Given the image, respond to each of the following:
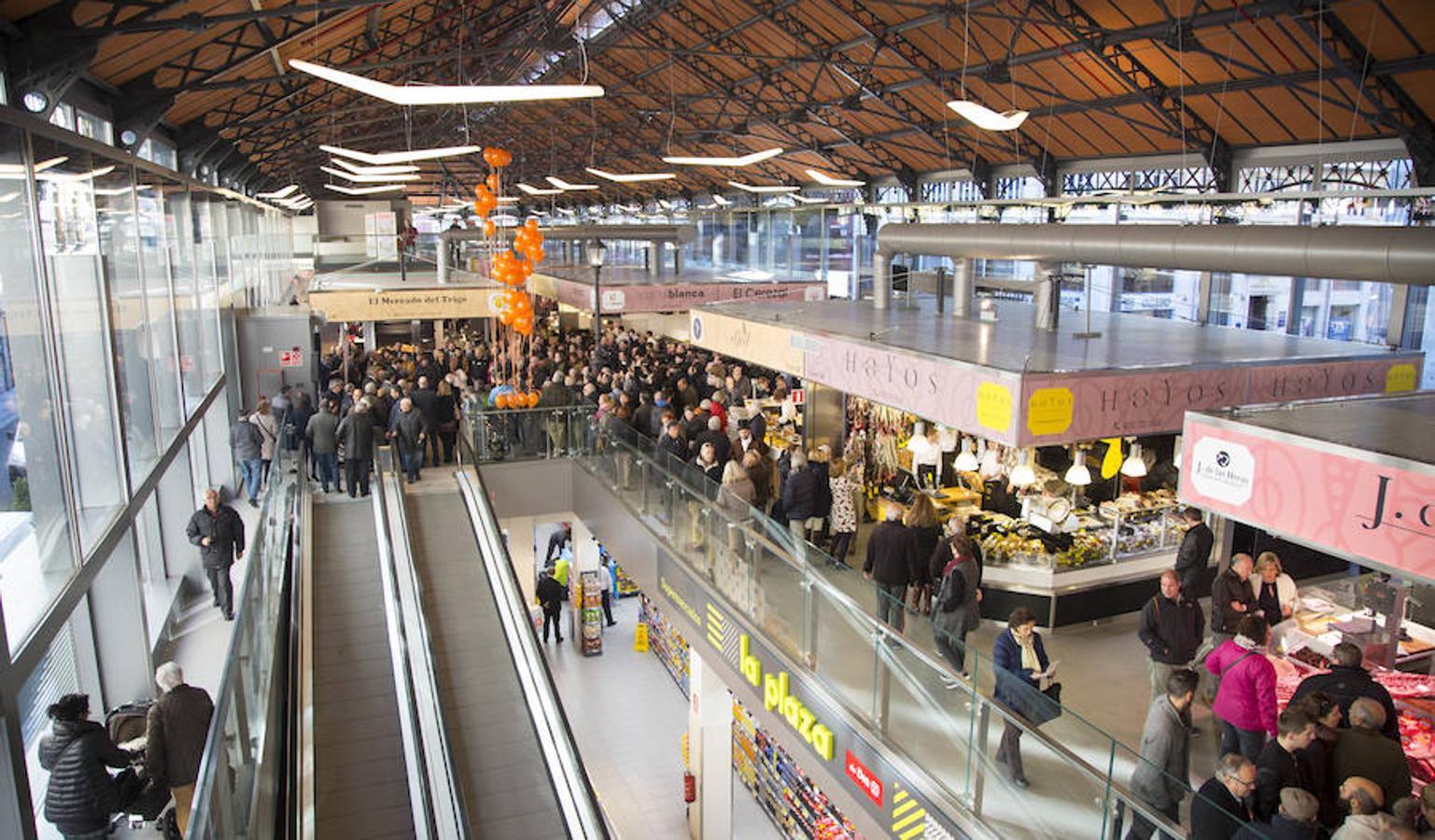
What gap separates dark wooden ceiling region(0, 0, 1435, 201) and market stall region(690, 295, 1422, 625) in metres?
3.48

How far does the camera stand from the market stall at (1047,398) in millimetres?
7523

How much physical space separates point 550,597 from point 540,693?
917 centimetres

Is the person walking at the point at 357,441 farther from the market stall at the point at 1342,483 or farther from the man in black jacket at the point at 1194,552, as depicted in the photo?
the market stall at the point at 1342,483

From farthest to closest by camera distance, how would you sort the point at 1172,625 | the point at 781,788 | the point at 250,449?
the point at 250,449 → the point at 781,788 → the point at 1172,625

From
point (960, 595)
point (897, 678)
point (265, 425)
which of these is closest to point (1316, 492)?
point (960, 595)

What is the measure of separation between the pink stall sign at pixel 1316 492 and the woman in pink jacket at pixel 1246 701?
0.94 meters

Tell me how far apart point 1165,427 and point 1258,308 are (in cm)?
805

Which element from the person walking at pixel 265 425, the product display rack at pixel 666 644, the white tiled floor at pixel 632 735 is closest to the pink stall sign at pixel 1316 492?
the white tiled floor at pixel 632 735

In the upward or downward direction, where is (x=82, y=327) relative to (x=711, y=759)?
upward

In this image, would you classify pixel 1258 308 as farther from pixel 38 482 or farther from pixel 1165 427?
pixel 38 482

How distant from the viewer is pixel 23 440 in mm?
6629

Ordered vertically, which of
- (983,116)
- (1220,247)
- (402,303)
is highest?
(983,116)

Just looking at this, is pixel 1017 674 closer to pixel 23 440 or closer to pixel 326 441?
pixel 23 440

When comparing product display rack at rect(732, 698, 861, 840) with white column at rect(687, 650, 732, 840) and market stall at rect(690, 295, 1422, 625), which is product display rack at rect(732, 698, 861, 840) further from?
market stall at rect(690, 295, 1422, 625)
